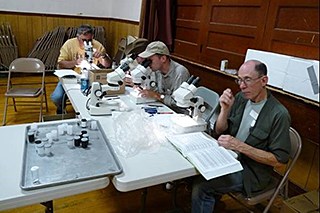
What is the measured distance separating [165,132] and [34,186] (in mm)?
821

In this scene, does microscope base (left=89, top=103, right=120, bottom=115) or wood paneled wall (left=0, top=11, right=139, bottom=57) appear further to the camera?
wood paneled wall (left=0, top=11, right=139, bottom=57)

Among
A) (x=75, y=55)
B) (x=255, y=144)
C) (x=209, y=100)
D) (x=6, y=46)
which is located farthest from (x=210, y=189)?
(x=6, y=46)

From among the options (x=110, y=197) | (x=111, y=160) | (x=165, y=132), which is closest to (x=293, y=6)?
(x=165, y=132)

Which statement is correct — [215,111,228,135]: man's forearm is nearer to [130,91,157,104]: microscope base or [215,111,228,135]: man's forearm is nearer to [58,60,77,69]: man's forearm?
[130,91,157,104]: microscope base

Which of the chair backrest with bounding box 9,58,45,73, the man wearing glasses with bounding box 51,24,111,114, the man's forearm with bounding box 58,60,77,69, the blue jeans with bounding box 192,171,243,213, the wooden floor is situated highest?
the man wearing glasses with bounding box 51,24,111,114

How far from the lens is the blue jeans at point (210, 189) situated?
160cm

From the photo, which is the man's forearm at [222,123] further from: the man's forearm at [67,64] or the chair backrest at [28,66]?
the chair backrest at [28,66]

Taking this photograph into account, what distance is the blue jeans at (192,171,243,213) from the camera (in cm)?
160

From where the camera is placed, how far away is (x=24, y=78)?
5191mm

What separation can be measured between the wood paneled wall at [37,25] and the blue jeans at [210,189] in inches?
141

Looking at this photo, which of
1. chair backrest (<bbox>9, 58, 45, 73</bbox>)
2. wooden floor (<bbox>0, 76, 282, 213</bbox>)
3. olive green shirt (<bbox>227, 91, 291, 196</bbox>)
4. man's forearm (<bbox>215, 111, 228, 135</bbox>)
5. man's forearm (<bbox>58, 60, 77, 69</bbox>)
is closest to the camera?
olive green shirt (<bbox>227, 91, 291, 196</bbox>)

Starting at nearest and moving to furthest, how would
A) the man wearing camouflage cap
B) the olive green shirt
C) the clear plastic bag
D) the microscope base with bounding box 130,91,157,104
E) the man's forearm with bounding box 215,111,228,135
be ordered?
the clear plastic bag
the olive green shirt
the man's forearm with bounding box 215,111,228,135
the microscope base with bounding box 130,91,157,104
the man wearing camouflage cap

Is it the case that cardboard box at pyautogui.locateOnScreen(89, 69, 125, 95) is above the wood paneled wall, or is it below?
below

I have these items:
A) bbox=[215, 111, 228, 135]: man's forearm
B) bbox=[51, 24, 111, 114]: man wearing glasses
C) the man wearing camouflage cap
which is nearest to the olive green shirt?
bbox=[215, 111, 228, 135]: man's forearm
